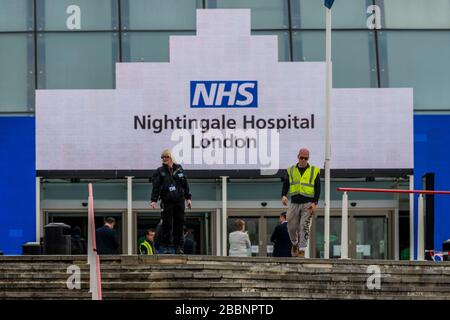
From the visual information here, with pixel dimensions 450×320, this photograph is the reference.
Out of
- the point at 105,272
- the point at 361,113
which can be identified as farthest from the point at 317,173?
the point at 361,113

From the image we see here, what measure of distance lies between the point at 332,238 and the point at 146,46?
208 inches

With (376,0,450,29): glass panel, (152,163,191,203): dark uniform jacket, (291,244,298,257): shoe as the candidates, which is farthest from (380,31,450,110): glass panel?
(152,163,191,203): dark uniform jacket

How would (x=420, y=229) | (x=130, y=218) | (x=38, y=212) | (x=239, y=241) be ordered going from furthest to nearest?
1. (x=38, y=212)
2. (x=130, y=218)
3. (x=420, y=229)
4. (x=239, y=241)

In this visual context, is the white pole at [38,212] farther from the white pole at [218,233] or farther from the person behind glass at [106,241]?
the person behind glass at [106,241]

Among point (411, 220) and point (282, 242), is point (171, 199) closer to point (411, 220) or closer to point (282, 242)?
point (282, 242)

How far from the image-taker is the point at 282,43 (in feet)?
98.0

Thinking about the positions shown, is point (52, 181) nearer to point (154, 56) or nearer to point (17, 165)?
point (17, 165)

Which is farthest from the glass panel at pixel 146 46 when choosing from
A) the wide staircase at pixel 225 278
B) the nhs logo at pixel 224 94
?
the wide staircase at pixel 225 278

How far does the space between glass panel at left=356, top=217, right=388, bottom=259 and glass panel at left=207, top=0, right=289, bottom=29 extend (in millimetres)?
4227

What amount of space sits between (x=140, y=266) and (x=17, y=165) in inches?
421

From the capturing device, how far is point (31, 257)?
767 inches

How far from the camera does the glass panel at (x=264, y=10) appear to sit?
98.3 ft

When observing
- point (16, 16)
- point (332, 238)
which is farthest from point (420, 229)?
point (16, 16)

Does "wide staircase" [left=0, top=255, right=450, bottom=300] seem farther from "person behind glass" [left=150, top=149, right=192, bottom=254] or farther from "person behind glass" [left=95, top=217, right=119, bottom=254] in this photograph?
"person behind glass" [left=95, top=217, right=119, bottom=254]
